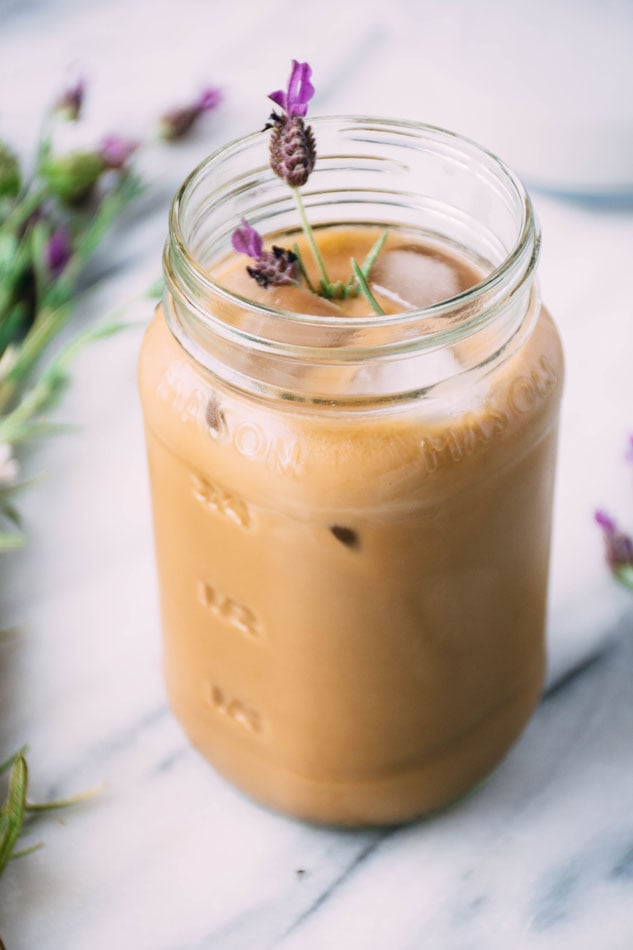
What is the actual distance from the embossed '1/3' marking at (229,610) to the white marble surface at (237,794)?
0.16 metres

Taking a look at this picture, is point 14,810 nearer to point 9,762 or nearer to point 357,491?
point 9,762

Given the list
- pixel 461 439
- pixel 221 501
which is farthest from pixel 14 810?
pixel 461 439

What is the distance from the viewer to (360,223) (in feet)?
2.36

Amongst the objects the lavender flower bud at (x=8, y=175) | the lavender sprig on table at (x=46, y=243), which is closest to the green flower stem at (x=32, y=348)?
the lavender sprig on table at (x=46, y=243)

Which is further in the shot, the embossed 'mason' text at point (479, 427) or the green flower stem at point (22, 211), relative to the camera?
the green flower stem at point (22, 211)

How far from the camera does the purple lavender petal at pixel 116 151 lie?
1.17 m

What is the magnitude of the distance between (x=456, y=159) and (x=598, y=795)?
406 mm

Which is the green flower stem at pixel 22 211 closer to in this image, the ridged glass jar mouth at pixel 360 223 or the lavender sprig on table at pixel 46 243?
the lavender sprig on table at pixel 46 243

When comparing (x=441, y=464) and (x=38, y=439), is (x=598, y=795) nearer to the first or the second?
(x=441, y=464)

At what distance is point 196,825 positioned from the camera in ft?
2.46

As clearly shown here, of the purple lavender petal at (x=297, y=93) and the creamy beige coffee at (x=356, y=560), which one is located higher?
the purple lavender petal at (x=297, y=93)

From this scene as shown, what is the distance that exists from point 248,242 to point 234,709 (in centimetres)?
28

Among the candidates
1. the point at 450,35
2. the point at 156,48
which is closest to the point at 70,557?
the point at 450,35

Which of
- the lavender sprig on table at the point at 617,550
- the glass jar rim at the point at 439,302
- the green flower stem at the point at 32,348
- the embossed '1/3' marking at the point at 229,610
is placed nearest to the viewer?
the glass jar rim at the point at 439,302
